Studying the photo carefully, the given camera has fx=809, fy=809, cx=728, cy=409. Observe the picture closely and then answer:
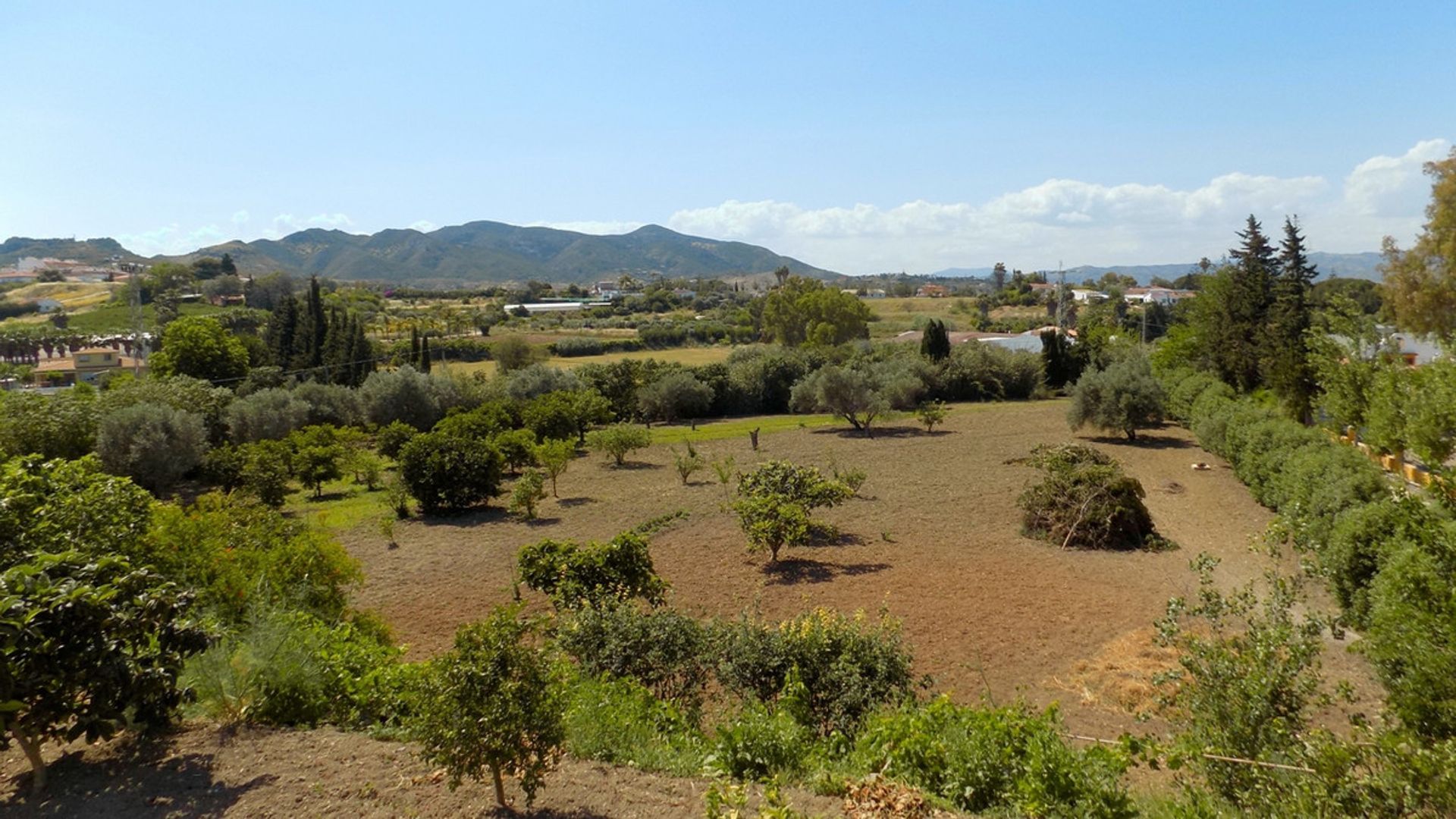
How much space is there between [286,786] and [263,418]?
29869 millimetres

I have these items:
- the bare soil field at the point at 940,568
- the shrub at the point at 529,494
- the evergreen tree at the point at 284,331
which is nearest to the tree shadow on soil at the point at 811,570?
the bare soil field at the point at 940,568

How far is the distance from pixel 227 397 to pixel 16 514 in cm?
3015

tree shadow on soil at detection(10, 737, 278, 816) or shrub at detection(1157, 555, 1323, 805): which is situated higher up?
shrub at detection(1157, 555, 1323, 805)

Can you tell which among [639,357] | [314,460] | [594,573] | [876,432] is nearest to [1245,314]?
[876,432]

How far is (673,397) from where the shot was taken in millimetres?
39844

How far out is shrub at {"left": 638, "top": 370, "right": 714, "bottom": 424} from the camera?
130ft

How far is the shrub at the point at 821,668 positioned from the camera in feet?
23.6

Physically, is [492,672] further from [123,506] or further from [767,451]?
[767,451]

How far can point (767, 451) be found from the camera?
29.2 m

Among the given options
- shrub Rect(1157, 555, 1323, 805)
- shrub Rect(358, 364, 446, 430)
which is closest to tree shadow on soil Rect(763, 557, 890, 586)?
shrub Rect(1157, 555, 1323, 805)

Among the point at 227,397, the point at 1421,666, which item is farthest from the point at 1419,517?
the point at 227,397

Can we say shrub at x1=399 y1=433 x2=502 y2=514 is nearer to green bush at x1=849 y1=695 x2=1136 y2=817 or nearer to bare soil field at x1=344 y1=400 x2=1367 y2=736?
bare soil field at x1=344 y1=400 x2=1367 y2=736

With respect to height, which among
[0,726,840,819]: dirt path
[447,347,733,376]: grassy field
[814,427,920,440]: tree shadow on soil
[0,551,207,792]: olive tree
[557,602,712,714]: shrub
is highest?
[0,551,207,792]: olive tree

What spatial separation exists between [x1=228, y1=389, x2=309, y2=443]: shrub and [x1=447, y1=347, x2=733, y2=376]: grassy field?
20.7 meters
